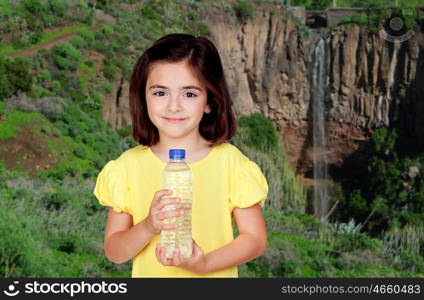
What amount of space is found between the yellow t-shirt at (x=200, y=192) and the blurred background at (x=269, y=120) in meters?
4.27

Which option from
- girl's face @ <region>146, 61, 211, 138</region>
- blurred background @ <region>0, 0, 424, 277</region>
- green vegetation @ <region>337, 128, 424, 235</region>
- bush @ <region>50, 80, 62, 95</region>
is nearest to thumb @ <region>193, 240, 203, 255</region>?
girl's face @ <region>146, 61, 211, 138</region>

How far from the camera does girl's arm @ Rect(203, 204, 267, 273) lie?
4.51ft

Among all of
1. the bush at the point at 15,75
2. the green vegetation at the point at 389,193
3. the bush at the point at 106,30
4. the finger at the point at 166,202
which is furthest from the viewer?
the green vegetation at the point at 389,193

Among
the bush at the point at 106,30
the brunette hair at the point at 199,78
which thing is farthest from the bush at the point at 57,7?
the brunette hair at the point at 199,78

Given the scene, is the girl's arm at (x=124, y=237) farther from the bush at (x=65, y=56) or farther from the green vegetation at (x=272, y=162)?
the green vegetation at (x=272, y=162)

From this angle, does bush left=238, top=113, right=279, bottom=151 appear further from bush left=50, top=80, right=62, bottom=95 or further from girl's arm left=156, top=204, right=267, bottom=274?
girl's arm left=156, top=204, right=267, bottom=274

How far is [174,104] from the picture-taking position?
1.41 meters

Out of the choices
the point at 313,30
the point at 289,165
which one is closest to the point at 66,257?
the point at 289,165

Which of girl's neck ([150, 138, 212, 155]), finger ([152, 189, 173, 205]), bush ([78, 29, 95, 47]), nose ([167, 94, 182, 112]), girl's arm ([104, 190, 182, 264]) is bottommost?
girl's arm ([104, 190, 182, 264])

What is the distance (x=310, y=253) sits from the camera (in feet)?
23.6

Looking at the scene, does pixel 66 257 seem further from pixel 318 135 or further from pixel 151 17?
pixel 318 135

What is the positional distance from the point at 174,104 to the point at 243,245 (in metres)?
0.29

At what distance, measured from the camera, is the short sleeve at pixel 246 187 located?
140cm

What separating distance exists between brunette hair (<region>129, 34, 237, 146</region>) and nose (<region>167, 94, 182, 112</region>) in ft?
0.20
